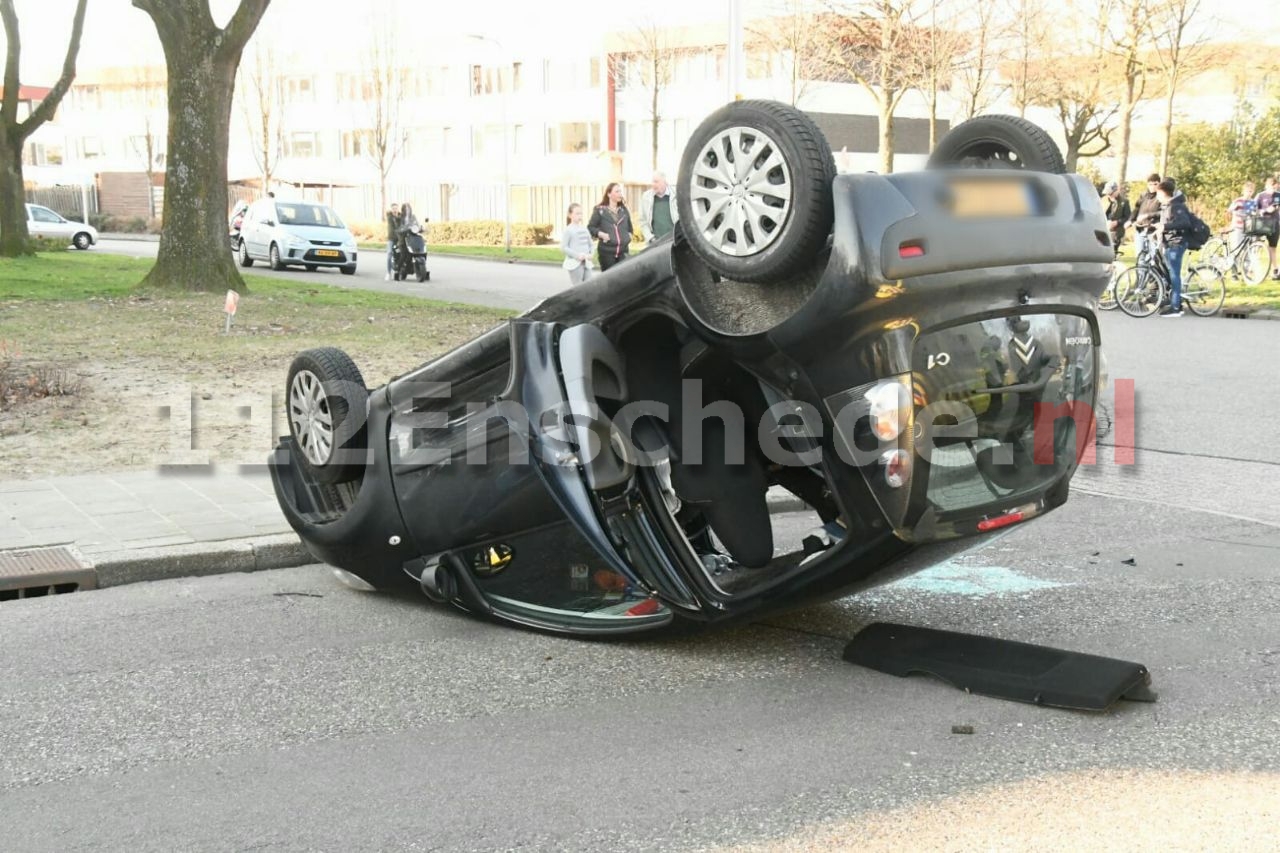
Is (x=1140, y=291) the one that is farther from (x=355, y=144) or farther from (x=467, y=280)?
(x=355, y=144)

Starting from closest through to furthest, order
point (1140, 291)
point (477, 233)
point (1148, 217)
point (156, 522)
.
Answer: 1. point (156, 522)
2. point (1140, 291)
3. point (1148, 217)
4. point (477, 233)

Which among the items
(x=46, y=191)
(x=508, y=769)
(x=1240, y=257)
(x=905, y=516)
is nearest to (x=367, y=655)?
(x=508, y=769)

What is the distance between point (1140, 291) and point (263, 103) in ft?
168

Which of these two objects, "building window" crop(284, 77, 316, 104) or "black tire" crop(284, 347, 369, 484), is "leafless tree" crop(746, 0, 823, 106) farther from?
"black tire" crop(284, 347, 369, 484)

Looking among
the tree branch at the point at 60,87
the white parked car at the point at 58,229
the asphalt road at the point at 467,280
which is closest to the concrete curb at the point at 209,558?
the asphalt road at the point at 467,280

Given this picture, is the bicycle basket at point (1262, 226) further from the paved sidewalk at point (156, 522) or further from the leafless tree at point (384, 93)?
the leafless tree at point (384, 93)

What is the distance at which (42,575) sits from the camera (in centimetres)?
589

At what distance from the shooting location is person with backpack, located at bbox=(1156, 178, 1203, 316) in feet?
59.6

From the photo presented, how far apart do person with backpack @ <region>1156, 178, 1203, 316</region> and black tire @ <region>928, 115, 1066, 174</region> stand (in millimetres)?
14760

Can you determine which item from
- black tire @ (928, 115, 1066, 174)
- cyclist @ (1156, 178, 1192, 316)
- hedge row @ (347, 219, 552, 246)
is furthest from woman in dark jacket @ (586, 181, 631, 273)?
hedge row @ (347, 219, 552, 246)

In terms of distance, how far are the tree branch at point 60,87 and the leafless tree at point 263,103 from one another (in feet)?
95.7

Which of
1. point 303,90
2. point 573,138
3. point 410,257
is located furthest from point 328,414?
point 303,90

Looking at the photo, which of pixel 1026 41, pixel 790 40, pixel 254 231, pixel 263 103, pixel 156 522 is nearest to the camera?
pixel 156 522

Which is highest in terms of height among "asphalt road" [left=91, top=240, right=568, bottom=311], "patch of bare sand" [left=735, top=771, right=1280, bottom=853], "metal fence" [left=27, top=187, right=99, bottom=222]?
"metal fence" [left=27, top=187, right=99, bottom=222]
